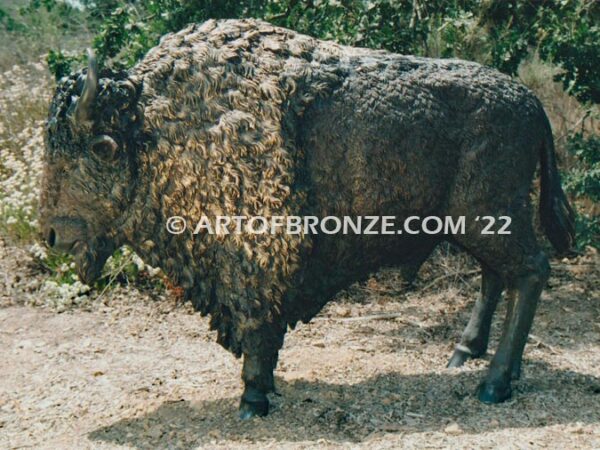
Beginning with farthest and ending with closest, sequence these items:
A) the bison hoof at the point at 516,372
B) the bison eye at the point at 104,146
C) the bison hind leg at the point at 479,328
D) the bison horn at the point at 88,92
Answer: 1. the bison hind leg at the point at 479,328
2. the bison hoof at the point at 516,372
3. the bison eye at the point at 104,146
4. the bison horn at the point at 88,92

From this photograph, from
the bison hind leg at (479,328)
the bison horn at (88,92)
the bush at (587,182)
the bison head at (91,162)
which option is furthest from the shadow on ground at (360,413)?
the bush at (587,182)

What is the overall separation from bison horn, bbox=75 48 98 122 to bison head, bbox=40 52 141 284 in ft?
0.09

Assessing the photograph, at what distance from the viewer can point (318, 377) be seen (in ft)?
14.8

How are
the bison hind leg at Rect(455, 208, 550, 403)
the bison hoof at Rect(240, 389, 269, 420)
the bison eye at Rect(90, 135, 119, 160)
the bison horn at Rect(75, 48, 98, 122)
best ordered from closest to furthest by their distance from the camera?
the bison horn at Rect(75, 48, 98, 122), the bison eye at Rect(90, 135, 119, 160), the bison hoof at Rect(240, 389, 269, 420), the bison hind leg at Rect(455, 208, 550, 403)

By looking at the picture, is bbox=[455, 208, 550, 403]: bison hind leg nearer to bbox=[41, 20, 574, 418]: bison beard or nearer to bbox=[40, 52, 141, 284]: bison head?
bbox=[41, 20, 574, 418]: bison beard

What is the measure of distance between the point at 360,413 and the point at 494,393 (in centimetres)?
71

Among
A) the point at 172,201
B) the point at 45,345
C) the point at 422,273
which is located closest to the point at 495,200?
the point at 172,201

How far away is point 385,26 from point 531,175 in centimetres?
256

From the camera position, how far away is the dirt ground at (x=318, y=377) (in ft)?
12.4

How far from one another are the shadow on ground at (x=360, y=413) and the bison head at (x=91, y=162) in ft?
3.03

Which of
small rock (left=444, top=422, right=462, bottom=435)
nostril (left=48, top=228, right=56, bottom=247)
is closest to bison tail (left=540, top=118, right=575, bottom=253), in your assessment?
small rock (left=444, top=422, right=462, bottom=435)

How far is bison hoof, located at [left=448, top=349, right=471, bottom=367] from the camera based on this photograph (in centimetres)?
469

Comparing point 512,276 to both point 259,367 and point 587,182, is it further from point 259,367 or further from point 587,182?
point 587,182

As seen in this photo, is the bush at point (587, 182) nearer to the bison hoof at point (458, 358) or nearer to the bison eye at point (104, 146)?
the bison hoof at point (458, 358)
